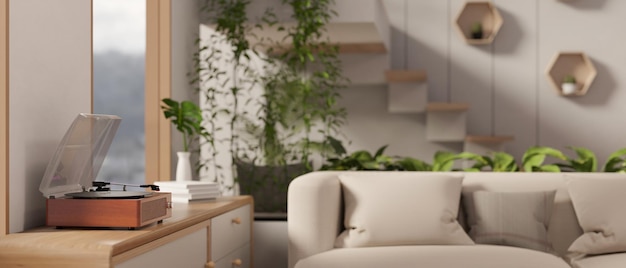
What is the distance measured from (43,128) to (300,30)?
3.37 meters

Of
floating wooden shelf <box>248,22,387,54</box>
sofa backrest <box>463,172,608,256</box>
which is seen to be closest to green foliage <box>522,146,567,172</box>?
sofa backrest <box>463,172,608,256</box>

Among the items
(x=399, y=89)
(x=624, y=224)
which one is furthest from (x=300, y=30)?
(x=624, y=224)

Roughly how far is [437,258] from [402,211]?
351 mm

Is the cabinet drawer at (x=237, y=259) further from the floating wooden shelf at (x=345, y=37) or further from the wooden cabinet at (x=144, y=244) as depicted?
the floating wooden shelf at (x=345, y=37)

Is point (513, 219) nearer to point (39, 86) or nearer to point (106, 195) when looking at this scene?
point (106, 195)

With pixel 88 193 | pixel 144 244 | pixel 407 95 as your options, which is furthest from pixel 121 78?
pixel 144 244

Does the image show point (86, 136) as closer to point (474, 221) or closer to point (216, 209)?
point (216, 209)

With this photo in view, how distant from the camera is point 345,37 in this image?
241 inches

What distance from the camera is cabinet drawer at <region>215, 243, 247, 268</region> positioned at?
3.38m

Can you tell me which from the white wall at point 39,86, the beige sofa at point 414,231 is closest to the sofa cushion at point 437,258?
the beige sofa at point 414,231

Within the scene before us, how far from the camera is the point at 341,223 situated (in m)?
3.61

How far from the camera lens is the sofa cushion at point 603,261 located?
3.21m

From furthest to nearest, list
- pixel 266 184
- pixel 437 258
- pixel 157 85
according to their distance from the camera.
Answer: pixel 266 184 < pixel 157 85 < pixel 437 258

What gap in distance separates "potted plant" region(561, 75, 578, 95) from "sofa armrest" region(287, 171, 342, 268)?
Answer: 4147 millimetres
